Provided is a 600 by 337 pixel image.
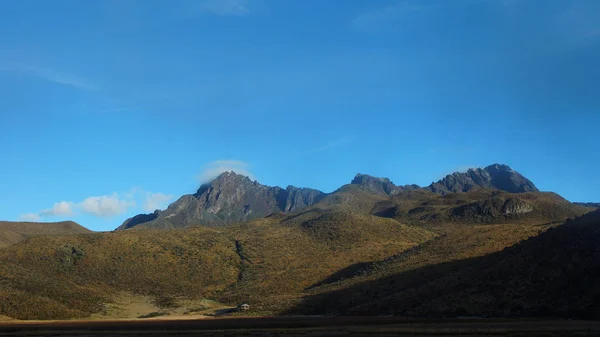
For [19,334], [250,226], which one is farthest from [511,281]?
[250,226]

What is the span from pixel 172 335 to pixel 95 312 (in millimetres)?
35579

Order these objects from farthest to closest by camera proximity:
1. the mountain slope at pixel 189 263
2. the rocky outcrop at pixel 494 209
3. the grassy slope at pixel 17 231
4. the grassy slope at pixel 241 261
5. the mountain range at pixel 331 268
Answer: the grassy slope at pixel 17 231 < the rocky outcrop at pixel 494 209 < the mountain slope at pixel 189 263 < the grassy slope at pixel 241 261 < the mountain range at pixel 331 268

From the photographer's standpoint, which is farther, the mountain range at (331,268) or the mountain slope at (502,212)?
the mountain slope at (502,212)

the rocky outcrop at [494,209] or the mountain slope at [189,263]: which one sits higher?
the rocky outcrop at [494,209]

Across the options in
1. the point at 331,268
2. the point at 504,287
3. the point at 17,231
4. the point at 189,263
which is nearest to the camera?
the point at 504,287

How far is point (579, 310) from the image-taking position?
Answer: 37406mm

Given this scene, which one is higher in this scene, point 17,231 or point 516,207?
point 17,231

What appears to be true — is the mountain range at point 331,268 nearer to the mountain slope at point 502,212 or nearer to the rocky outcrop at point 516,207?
the rocky outcrop at point 516,207

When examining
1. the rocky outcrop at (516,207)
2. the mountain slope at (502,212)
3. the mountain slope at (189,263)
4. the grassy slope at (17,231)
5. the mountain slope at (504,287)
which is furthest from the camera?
the grassy slope at (17,231)

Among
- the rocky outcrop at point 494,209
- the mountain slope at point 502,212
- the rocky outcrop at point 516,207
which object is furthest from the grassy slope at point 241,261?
the rocky outcrop at point 494,209

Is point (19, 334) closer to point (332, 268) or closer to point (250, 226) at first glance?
point (332, 268)

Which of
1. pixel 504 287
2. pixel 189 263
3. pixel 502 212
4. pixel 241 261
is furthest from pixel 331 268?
pixel 502 212

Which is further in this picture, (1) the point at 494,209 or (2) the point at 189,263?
(1) the point at 494,209

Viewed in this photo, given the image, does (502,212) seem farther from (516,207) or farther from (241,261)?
(241,261)
